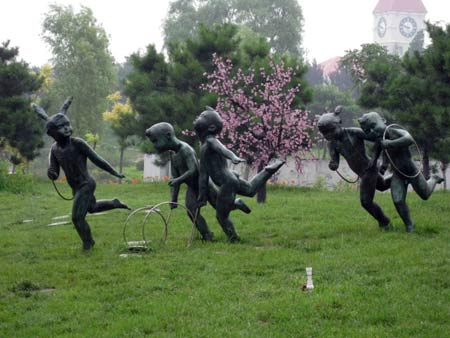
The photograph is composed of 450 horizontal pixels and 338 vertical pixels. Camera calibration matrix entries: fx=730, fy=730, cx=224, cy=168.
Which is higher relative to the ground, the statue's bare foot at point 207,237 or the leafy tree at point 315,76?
the leafy tree at point 315,76

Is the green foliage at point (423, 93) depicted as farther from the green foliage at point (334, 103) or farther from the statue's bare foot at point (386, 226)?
the green foliage at point (334, 103)

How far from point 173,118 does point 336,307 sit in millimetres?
19219

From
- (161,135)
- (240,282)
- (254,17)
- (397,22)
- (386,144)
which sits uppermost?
(397,22)

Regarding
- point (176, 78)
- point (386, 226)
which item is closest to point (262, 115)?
point (176, 78)

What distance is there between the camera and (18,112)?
2723 cm

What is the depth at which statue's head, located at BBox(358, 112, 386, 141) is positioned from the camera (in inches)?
454

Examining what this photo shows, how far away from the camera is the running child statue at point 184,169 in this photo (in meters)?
11.6

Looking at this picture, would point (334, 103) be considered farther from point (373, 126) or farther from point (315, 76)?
point (373, 126)

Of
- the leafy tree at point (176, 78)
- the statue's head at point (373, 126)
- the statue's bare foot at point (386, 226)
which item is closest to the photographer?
the statue's head at point (373, 126)

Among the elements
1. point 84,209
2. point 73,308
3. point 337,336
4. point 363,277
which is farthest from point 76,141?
point 337,336

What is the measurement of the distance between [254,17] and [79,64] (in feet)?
66.1

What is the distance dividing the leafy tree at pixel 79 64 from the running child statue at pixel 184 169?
3533cm

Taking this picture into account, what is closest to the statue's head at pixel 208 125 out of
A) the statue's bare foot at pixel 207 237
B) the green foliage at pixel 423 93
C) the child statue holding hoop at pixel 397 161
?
the statue's bare foot at pixel 207 237

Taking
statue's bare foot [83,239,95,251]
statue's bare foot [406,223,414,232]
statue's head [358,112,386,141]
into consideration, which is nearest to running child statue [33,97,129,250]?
statue's bare foot [83,239,95,251]
